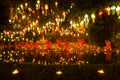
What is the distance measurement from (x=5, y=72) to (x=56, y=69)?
1.29 m

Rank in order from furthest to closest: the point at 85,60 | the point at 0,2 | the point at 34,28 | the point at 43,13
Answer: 1. the point at 0,2
2. the point at 43,13
3. the point at 34,28
4. the point at 85,60

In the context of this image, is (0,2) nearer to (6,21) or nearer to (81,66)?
(6,21)

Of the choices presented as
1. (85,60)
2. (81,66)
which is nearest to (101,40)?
(85,60)

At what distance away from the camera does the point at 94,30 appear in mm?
16375

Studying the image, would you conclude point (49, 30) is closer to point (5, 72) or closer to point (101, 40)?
point (101, 40)

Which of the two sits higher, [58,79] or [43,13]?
[43,13]

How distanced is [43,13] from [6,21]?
3.90 meters

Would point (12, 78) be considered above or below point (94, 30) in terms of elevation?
below

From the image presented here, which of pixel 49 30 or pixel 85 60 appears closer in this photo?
pixel 85 60

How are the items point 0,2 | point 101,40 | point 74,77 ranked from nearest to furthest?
point 74,77
point 101,40
point 0,2

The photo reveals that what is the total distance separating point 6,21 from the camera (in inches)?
867

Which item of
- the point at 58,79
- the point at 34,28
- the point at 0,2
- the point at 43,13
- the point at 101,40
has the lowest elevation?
the point at 58,79

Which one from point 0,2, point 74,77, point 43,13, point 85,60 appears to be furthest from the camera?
Result: point 0,2

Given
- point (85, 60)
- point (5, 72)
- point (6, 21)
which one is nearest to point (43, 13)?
point (6, 21)
